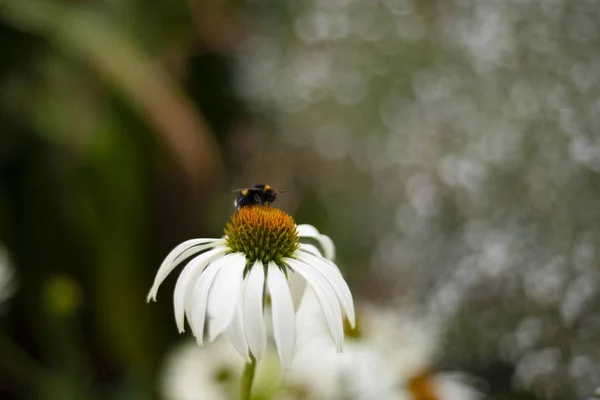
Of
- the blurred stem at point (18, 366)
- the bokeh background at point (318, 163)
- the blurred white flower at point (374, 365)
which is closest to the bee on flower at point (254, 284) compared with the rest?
the blurred white flower at point (374, 365)

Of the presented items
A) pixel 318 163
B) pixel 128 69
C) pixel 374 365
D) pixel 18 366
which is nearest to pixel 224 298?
pixel 374 365

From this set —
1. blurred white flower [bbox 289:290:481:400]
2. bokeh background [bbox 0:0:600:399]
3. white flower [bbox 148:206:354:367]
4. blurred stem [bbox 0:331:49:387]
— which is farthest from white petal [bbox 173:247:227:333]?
blurred stem [bbox 0:331:49:387]

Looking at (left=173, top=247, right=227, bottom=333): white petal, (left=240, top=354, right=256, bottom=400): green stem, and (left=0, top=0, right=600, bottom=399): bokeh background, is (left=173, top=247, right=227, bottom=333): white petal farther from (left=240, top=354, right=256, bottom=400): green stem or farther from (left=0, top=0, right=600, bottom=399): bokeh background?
(left=0, top=0, right=600, bottom=399): bokeh background

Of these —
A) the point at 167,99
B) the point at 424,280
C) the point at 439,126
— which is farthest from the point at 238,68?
the point at 424,280

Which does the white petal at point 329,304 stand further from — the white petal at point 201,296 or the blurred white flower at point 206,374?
the blurred white flower at point 206,374

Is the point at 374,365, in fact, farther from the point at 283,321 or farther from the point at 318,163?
the point at 318,163

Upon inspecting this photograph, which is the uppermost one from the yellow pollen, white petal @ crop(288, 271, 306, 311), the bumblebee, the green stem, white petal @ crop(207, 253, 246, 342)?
the bumblebee
